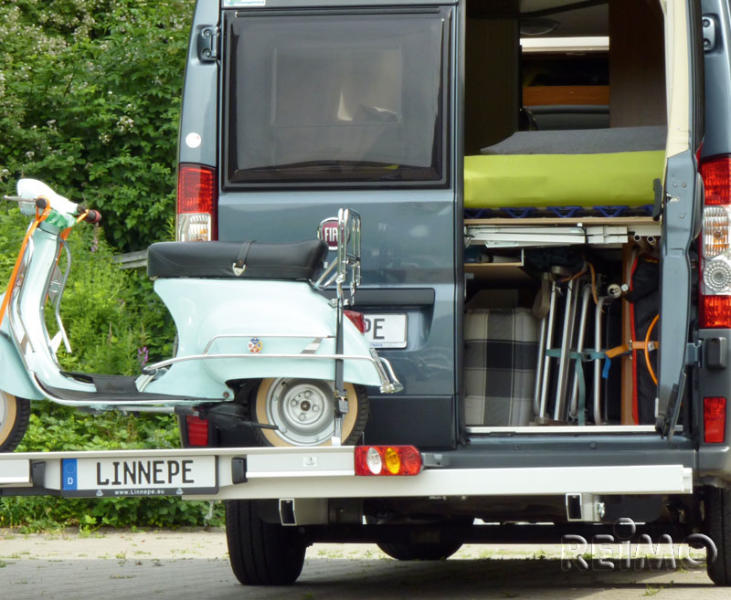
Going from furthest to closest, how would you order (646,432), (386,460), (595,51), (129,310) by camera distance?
(129,310), (595,51), (646,432), (386,460)

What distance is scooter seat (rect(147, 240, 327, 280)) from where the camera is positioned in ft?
17.1

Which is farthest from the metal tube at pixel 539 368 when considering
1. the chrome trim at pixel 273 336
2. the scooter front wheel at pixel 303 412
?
the chrome trim at pixel 273 336

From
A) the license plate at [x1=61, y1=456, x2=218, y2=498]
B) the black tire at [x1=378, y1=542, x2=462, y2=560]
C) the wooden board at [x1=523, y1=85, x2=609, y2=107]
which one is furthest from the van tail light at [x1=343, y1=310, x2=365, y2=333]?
the wooden board at [x1=523, y1=85, x2=609, y2=107]

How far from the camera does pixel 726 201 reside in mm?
5383

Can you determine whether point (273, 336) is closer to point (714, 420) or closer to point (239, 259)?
point (239, 259)

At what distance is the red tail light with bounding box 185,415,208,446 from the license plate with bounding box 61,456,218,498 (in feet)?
1.96

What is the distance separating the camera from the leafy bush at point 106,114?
13.2m

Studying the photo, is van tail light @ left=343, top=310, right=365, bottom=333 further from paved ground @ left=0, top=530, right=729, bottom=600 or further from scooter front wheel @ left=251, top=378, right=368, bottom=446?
paved ground @ left=0, top=530, right=729, bottom=600

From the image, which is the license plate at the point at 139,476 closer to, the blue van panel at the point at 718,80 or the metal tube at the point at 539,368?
the metal tube at the point at 539,368

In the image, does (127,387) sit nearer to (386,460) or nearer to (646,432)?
(386,460)

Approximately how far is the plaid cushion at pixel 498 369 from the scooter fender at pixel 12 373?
1860 millimetres

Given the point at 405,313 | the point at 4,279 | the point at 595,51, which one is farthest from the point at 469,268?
the point at 4,279

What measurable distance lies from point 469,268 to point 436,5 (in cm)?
121

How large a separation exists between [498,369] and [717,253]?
49.1 inches
